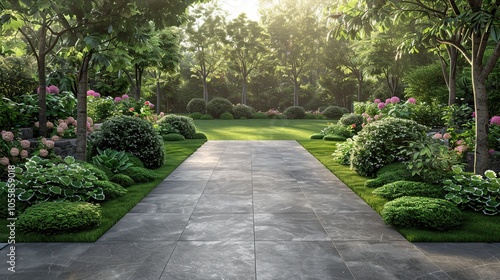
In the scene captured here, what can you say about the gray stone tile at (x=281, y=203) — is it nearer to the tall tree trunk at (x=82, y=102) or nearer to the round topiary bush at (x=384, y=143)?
the round topiary bush at (x=384, y=143)

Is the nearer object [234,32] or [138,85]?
[138,85]

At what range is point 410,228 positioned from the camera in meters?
5.76

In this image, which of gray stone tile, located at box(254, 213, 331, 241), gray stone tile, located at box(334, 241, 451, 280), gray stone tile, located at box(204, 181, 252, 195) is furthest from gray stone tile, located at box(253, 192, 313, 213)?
gray stone tile, located at box(334, 241, 451, 280)

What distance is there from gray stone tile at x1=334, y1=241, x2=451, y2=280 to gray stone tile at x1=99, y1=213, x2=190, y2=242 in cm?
232

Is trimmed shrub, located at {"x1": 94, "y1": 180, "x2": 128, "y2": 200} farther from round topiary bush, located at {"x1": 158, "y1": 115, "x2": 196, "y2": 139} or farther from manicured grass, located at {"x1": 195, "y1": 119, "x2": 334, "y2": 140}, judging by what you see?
manicured grass, located at {"x1": 195, "y1": 119, "x2": 334, "y2": 140}

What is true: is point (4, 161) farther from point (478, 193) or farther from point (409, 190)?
point (478, 193)

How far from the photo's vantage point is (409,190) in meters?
7.30

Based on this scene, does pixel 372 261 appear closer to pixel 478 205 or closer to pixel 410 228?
pixel 410 228

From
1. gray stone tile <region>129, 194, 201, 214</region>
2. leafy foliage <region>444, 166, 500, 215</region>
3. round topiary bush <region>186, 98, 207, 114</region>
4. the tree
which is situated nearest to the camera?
leafy foliage <region>444, 166, 500, 215</region>

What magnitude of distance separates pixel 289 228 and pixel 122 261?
2.39 m

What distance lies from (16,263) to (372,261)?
4096mm

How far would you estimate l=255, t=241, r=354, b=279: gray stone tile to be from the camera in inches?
165

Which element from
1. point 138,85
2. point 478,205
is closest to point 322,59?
point 138,85

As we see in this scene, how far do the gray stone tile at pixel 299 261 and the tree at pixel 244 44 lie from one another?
40700 millimetres
